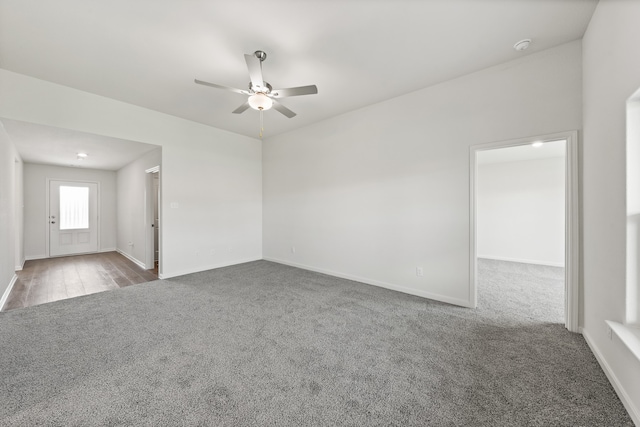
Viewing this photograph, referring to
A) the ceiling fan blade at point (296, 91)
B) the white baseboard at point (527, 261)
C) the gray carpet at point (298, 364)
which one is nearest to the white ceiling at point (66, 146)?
the gray carpet at point (298, 364)

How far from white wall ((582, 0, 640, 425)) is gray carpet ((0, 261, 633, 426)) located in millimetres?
249

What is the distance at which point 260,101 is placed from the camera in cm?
262

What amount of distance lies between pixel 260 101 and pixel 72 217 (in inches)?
289

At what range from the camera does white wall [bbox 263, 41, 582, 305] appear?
264 cm

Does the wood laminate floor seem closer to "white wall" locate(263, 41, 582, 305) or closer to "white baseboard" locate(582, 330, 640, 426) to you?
"white wall" locate(263, 41, 582, 305)

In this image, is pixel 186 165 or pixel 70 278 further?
pixel 186 165

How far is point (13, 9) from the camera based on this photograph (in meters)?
2.01

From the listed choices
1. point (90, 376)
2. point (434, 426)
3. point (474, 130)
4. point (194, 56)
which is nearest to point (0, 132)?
point (194, 56)

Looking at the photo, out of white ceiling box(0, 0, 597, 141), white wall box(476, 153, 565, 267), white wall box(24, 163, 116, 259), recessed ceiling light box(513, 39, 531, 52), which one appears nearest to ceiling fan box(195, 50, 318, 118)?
white ceiling box(0, 0, 597, 141)

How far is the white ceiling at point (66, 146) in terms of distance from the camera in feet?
11.3

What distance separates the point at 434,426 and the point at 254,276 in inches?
140

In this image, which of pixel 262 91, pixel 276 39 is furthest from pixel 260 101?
pixel 276 39

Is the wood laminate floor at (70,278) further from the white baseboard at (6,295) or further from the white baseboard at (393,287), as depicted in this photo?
the white baseboard at (393,287)

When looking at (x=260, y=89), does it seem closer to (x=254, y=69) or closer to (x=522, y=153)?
(x=254, y=69)
